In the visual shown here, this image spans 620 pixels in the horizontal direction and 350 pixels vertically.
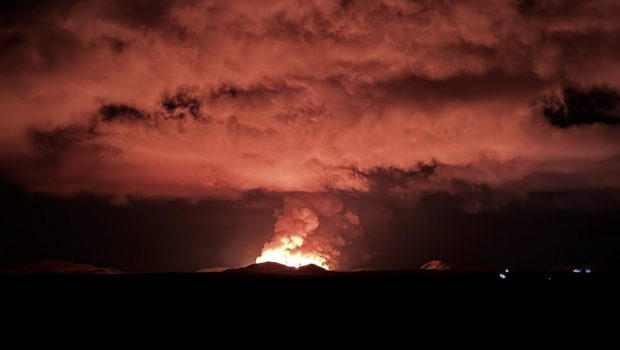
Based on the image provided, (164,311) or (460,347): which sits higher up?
(164,311)

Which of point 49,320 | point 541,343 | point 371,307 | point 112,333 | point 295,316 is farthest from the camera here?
point 371,307

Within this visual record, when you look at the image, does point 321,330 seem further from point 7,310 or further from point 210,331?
point 7,310

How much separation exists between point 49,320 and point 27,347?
390 inches

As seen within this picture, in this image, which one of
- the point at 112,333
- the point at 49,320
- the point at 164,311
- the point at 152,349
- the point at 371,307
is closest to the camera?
the point at 152,349

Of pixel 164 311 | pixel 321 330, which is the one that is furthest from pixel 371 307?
pixel 164 311

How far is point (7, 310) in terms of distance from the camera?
3834cm

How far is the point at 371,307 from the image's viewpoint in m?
41.5

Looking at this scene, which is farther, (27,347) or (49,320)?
(49,320)

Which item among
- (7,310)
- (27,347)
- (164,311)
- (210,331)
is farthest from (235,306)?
(27,347)

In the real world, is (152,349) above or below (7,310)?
below

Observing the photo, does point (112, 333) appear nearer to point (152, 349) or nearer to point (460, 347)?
point (152, 349)

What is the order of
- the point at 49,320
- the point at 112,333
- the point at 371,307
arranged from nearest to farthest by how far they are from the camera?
the point at 112,333
the point at 49,320
the point at 371,307

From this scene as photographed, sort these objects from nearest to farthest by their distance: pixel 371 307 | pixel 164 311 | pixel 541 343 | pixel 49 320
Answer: pixel 541 343, pixel 49 320, pixel 164 311, pixel 371 307

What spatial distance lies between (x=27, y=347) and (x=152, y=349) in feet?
19.4
